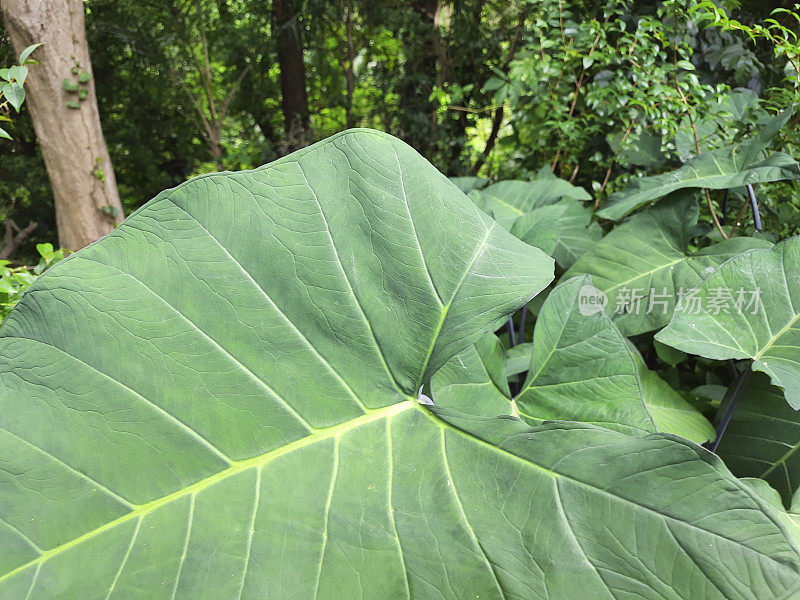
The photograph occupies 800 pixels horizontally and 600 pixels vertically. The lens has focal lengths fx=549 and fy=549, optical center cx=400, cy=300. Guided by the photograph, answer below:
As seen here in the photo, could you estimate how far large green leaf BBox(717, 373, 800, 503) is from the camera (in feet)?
2.74

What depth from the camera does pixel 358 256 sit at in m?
0.58

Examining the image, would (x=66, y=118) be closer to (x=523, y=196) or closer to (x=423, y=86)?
(x=523, y=196)

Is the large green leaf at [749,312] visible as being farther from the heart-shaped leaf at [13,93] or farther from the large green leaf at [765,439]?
the heart-shaped leaf at [13,93]

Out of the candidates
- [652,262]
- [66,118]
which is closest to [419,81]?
[66,118]

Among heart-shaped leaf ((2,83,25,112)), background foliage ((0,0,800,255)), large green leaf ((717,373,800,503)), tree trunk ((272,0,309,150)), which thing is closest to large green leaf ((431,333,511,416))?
large green leaf ((717,373,800,503))

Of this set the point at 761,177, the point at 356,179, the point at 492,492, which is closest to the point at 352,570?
the point at 492,492

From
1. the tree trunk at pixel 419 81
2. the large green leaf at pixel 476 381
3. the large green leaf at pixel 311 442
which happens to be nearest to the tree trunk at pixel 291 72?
the tree trunk at pixel 419 81

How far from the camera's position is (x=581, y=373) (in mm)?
784

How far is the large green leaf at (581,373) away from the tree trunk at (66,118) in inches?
101

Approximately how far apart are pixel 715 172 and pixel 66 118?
2658 millimetres

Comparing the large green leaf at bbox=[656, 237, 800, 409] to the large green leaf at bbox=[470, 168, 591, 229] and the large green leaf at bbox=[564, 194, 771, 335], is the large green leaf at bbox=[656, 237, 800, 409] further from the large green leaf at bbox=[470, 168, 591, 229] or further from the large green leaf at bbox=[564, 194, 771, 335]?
the large green leaf at bbox=[470, 168, 591, 229]

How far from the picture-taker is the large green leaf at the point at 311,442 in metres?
0.43

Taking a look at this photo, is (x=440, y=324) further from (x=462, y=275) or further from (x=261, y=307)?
(x=261, y=307)

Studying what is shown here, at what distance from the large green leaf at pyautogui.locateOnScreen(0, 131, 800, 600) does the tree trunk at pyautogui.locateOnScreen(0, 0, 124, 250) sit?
2.48 m
